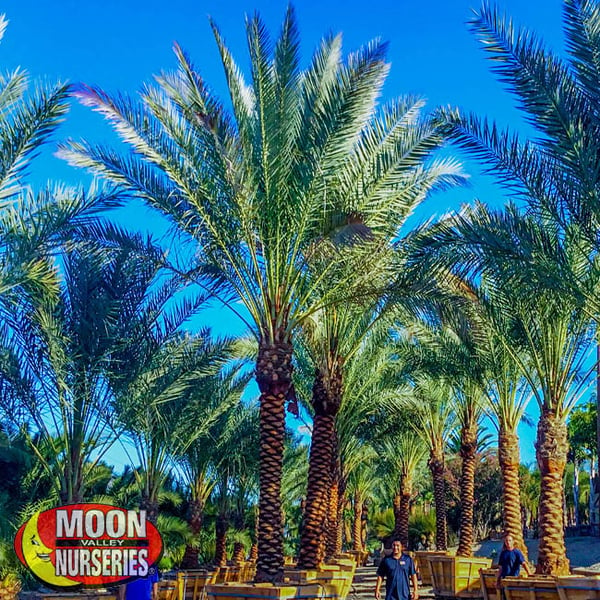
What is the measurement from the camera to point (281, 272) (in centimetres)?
1455

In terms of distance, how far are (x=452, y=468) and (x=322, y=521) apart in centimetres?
3464

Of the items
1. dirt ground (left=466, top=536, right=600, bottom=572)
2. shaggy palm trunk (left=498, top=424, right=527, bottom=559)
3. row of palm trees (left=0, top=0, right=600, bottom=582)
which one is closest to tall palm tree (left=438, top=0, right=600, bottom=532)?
row of palm trees (left=0, top=0, right=600, bottom=582)

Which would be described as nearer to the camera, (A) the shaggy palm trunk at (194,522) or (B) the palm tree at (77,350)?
(B) the palm tree at (77,350)

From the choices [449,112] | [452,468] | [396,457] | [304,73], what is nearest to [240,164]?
[304,73]

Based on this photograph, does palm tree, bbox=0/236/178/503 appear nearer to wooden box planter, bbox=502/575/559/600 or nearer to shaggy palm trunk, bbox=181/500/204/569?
wooden box planter, bbox=502/575/559/600

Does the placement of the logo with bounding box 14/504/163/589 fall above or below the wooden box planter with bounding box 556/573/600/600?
above

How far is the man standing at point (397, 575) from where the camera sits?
1088 centimetres

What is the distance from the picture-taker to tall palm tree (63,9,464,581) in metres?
13.5

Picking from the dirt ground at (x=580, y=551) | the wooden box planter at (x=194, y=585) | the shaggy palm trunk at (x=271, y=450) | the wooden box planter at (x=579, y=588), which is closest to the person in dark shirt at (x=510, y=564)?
the wooden box planter at (x=579, y=588)

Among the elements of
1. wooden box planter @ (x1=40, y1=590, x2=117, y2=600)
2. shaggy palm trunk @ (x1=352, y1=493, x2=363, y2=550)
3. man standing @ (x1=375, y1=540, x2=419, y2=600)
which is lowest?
wooden box planter @ (x1=40, y1=590, x2=117, y2=600)

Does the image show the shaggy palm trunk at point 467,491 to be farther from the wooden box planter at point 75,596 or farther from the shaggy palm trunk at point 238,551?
the shaggy palm trunk at point 238,551

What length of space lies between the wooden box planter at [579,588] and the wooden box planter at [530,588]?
1.36m

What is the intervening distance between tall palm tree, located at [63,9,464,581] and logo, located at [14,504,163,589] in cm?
240

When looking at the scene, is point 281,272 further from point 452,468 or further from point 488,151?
point 452,468
